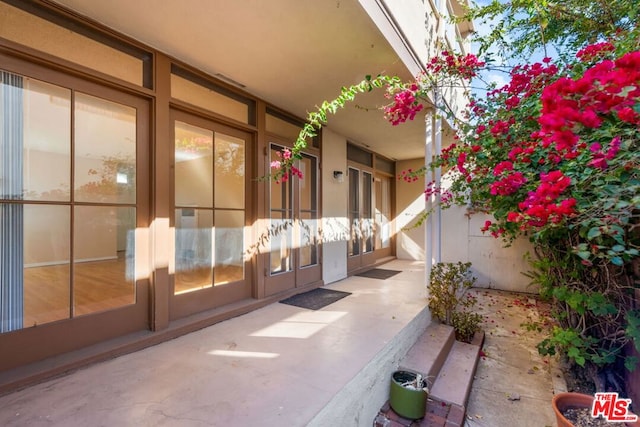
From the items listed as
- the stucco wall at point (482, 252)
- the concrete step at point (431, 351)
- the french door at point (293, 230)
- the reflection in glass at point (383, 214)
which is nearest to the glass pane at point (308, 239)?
the french door at point (293, 230)

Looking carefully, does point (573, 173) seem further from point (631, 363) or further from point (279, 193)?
point (279, 193)

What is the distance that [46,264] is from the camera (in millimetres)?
2176

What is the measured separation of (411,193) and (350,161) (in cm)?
259

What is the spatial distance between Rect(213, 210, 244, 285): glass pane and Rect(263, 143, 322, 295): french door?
1.21 ft

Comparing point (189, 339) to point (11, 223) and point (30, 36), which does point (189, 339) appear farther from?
point (30, 36)

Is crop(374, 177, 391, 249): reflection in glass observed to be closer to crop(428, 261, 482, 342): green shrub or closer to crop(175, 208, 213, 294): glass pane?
crop(428, 261, 482, 342): green shrub

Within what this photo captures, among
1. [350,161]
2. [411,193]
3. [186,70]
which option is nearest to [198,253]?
[186,70]

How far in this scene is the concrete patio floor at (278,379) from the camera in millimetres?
1683

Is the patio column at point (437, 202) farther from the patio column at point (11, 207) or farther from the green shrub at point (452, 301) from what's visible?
the patio column at point (11, 207)

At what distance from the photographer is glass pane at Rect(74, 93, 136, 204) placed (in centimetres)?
235

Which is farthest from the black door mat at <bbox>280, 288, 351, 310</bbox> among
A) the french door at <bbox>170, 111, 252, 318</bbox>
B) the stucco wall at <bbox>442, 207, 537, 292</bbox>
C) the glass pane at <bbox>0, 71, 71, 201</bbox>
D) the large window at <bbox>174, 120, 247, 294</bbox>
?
the stucco wall at <bbox>442, 207, 537, 292</bbox>

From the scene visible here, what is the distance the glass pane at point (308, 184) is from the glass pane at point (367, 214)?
1.94 m

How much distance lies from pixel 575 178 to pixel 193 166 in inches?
126

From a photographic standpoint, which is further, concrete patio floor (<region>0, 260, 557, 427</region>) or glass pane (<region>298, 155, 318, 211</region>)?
glass pane (<region>298, 155, 318, 211</region>)
